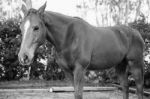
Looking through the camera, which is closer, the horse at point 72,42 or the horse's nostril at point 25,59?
the horse's nostril at point 25,59

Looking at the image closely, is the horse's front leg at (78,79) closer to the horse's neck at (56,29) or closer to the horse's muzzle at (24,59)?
the horse's neck at (56,29)

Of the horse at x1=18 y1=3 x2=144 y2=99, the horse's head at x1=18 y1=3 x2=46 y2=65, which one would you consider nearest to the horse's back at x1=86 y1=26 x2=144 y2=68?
the horse at x1=18 y1=3 x2=144 y2=99

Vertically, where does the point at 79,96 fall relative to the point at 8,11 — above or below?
below

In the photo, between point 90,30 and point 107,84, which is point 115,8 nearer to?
point 107,84

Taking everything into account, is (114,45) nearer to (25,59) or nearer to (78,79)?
(78,79)

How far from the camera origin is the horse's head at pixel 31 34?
8.40ft

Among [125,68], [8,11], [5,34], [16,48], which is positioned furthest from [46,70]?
[125,68]

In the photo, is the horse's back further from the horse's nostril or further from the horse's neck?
the horse's nostril

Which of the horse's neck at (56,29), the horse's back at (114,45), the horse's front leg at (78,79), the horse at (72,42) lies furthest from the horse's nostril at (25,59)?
the horse's back at (114,45)

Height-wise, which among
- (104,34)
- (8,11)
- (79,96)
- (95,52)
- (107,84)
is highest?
(8,11)

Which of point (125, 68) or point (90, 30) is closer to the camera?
point (90, 30)

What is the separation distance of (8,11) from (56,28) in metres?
13.3

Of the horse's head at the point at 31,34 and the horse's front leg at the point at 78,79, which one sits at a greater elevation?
the horse's head at the point at 31,34

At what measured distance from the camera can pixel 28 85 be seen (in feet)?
31.1
